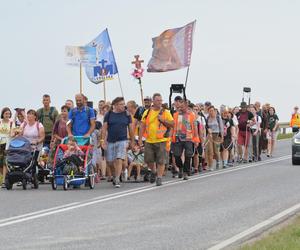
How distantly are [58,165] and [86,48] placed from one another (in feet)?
39.3

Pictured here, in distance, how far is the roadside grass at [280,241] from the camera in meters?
9.33

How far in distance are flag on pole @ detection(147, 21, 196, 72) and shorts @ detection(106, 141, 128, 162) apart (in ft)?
35.6

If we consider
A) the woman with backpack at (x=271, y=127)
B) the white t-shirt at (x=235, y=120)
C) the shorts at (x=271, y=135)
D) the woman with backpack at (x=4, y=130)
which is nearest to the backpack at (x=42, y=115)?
the woman with backpack at (x=4, y=130)

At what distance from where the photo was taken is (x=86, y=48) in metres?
29.8

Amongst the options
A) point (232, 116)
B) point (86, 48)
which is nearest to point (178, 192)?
point (232, 116)

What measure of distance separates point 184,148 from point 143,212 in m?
7.95

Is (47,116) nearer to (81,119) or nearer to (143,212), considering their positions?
(81,119)

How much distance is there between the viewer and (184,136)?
21.3 meters

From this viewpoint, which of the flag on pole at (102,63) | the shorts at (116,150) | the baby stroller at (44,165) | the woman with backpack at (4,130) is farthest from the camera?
the flag on pole at (102,63)

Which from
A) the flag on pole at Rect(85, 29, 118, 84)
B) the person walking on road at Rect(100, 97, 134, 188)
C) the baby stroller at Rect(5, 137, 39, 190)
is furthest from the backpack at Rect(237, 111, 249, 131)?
the baby stroller at Rect(5, 137, 39, 190)

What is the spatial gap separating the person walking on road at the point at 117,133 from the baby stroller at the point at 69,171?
56 centimetres

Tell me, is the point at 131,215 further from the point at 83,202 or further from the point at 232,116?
the point at 232,116

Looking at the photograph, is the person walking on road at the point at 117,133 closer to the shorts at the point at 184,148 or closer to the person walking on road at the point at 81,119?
the person walking on road at the point at 81,119

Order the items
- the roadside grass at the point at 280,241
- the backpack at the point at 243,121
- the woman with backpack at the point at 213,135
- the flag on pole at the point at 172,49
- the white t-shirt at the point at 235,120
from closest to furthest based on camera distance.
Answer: the roadside grass at the point at 280,241, the woman with backpack at the point at 213,135, the white t-shirt at the point at 235,120, the backpack at the point at 243,121, the flag on pole at the point at 172,49
